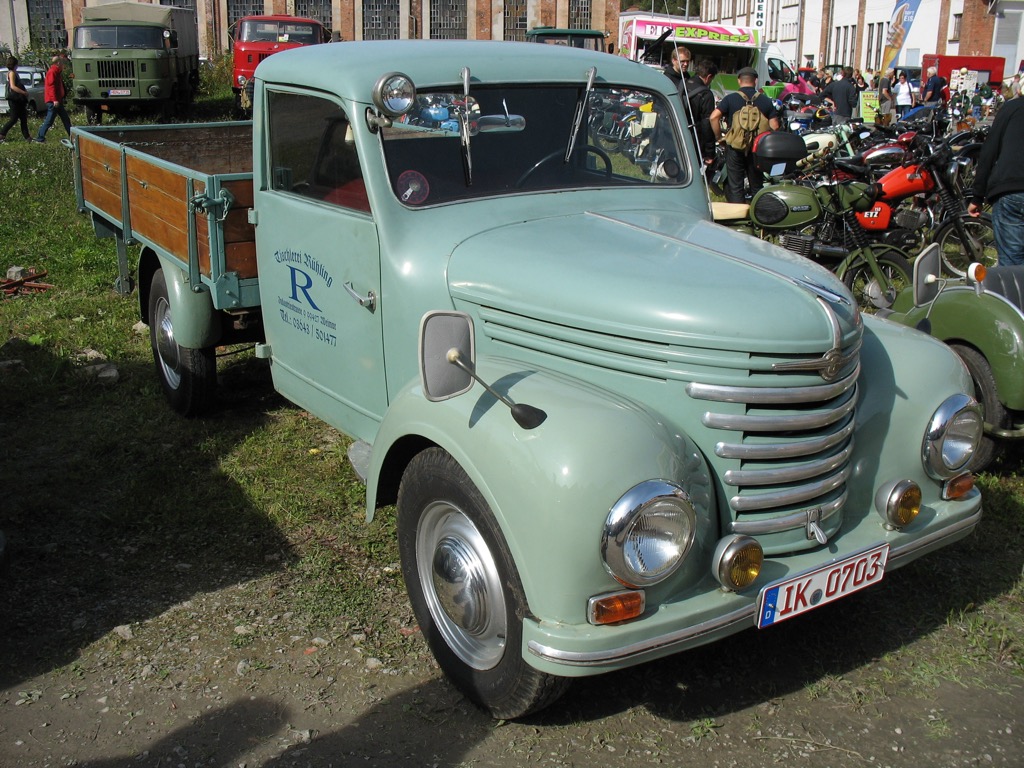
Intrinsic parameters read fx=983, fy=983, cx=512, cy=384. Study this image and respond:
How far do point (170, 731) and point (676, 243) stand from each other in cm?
219

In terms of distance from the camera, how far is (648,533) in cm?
248

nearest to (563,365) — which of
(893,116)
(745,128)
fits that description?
(745,128)

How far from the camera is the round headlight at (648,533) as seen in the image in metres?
2.43

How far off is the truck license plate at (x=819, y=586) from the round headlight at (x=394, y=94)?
2.06m

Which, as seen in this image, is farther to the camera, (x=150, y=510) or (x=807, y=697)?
(x=150, y=510)

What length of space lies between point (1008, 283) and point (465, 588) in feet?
10.5

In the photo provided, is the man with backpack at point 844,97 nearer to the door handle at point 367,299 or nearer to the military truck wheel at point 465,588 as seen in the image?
the door handle at point 367,299

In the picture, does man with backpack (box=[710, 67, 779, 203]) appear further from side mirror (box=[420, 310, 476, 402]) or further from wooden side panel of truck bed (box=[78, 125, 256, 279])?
side mirror (box=[420, 310, 476, 402])

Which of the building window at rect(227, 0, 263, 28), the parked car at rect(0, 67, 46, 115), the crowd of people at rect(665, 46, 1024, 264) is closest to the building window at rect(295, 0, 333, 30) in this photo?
the building window at rect(227, 0, 263, 28)

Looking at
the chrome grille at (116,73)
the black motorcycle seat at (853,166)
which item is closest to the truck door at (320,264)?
the black motorcycle seat at (853,166)

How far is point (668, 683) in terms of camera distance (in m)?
3.16

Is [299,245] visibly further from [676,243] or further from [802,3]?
[802,3]

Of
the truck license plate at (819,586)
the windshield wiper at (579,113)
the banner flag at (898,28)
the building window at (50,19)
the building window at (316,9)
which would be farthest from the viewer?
the building window at (316,9)

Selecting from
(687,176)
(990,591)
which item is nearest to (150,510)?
(687,176)
